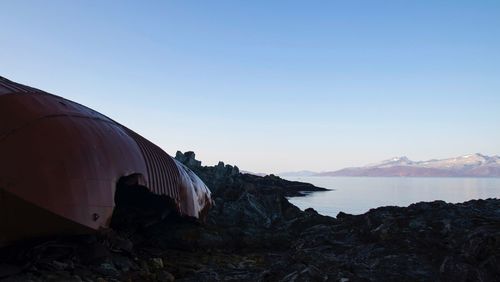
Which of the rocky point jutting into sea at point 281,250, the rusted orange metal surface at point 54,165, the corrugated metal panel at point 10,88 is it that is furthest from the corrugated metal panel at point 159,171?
the corrugated metal panel at point 10,88

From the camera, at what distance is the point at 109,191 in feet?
38.5

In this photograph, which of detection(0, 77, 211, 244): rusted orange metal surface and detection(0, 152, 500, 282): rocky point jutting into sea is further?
detection(0, 152, 500, 282): rocky point jutting into sea

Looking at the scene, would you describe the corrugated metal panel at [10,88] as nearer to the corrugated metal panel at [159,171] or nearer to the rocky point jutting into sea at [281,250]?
the corrugated metal panel at [159,171]

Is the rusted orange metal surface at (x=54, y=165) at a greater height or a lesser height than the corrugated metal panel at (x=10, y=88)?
lesser

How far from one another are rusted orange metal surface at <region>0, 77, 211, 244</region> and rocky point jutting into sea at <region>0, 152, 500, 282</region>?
0.78 m

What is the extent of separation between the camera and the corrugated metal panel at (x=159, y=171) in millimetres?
14055

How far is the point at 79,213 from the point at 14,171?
1663mm

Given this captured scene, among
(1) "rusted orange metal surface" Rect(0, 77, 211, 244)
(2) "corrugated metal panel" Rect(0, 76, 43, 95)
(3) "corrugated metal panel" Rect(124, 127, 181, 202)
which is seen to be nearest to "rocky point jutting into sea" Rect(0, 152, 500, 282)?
(1) "rusted orange metal surface" Rect(0, 77, 211, 244)

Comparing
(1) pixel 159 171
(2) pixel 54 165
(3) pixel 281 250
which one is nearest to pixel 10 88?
(2) pixel 54 165

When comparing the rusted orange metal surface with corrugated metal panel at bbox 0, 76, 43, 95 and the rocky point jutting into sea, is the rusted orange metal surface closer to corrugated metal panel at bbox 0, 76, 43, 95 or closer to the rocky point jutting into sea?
corrugated metal panel at bbox 0, 76, 43, 95

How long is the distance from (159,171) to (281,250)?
543 centimetres

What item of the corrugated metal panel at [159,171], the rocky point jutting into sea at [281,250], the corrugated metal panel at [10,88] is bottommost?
the rocky point jutting into sea at [281,250]

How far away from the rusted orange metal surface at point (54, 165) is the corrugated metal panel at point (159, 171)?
238mm

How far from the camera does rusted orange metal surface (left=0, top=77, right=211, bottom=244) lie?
10031mm
